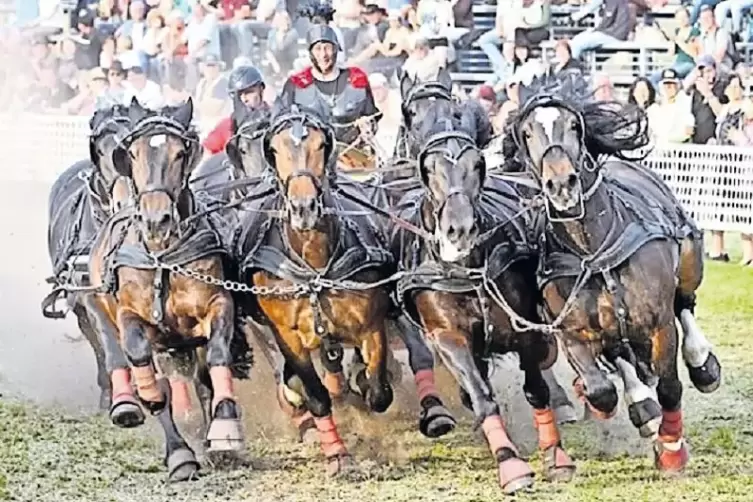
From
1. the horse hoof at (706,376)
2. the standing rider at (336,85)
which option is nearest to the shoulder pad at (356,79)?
the standing rider at (336,85)

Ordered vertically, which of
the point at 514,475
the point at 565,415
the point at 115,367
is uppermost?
the point at 115,367

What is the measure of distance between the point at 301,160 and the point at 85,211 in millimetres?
1875

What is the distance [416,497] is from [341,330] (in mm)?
792

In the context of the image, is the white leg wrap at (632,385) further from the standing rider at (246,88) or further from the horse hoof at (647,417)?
the standing rider at (246,88)

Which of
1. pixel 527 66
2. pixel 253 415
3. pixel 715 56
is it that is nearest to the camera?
pixel 253 415

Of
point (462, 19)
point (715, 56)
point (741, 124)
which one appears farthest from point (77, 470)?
point (462, 19)

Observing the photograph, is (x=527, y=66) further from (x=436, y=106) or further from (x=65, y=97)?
(x=436, y=106)

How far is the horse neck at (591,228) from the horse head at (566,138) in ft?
0.18

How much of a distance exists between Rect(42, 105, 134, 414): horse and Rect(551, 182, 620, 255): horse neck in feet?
6.63

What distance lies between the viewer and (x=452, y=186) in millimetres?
6578

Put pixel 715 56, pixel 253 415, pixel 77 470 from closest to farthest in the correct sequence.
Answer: pixel 77 470 → pixel 253 415 → pixel 715 56

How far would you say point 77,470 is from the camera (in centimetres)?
758

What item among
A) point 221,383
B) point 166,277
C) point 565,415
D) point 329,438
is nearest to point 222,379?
point 221,383

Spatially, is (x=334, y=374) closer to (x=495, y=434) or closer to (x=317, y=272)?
(x=317, y=272)
